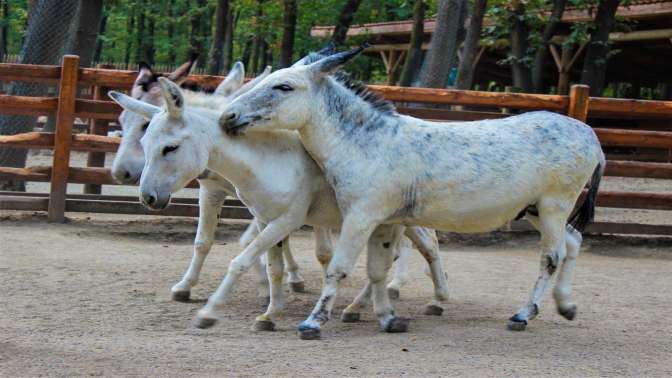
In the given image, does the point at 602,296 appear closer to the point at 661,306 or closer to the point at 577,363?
the point at 661,306

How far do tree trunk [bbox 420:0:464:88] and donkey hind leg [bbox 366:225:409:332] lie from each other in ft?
26.9

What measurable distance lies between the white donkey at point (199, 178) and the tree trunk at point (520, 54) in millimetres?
12570

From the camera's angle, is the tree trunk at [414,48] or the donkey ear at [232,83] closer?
the donkey ear at [232,83]

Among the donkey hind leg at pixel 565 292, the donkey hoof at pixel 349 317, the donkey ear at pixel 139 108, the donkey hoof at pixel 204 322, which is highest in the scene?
the donkey ear at pixel 139 108

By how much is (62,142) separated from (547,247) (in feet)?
19.8

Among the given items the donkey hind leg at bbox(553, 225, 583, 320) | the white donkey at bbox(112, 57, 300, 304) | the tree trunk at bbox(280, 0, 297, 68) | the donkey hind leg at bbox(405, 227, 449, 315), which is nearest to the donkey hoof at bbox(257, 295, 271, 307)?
the white donkey at bbox(112, 57, 300, 304)

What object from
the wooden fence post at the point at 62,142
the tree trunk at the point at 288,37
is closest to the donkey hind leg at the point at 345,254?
the wooden fence post at the point at 62,142

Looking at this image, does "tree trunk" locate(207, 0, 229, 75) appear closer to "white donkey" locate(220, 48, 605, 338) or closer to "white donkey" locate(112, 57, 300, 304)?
"white donkey" locate(112, 57, 300, 304)

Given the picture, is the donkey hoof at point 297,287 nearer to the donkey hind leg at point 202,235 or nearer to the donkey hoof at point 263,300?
the donkey hoof at point 263,300

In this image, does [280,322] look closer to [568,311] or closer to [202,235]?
[202,235]

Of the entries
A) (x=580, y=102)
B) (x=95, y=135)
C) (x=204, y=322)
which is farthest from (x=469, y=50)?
(x=204, y=322)

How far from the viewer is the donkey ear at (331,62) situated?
6184 mm

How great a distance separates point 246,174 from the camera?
6266mm

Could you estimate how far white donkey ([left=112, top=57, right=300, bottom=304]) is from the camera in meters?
6.85
